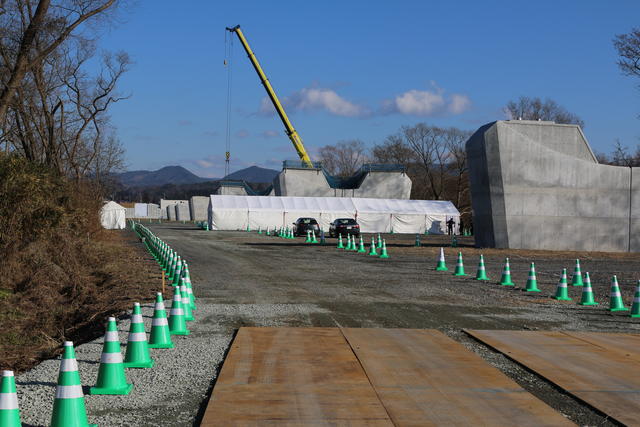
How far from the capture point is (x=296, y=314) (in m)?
12.9

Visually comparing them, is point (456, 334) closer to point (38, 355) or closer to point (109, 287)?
point (38, 355)

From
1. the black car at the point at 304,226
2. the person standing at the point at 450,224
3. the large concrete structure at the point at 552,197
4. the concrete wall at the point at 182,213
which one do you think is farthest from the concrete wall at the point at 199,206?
the large concrete structure at the point at 552,197

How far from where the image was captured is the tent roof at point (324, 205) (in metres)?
66.6

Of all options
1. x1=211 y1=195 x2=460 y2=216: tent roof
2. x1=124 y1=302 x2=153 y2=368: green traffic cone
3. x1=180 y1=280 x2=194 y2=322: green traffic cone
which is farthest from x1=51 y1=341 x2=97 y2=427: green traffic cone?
x1=211 y1=195 x2=460 y2=216: tent roof

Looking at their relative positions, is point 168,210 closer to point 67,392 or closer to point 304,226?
point 304,226

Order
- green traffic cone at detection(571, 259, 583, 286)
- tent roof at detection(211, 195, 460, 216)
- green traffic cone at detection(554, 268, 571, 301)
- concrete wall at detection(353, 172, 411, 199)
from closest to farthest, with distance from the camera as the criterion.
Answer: green traffic cone at detection(554, 268, 571, 301)
green traffic cone at detection(571, 259, 583, 286)
tent roof at detection(211, 195, 460, 216)
concrete wall at detection(353, 172, 411, 199)

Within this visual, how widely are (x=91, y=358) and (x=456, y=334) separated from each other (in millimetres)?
5508

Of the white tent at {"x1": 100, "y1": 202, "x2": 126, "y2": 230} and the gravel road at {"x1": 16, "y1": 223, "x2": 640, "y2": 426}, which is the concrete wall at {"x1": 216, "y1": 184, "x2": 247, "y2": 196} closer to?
the white tent at {"x1": 100, "y1": 202, "x2": 126, "y2": 230}

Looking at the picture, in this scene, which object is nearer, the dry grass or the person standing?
the dry grass

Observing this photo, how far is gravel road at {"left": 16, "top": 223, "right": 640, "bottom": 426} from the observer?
6.75m

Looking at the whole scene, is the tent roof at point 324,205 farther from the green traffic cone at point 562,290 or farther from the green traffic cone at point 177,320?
the green traffic cone at point 177,320

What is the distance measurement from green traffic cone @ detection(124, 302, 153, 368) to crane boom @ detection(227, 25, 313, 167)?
8004cm

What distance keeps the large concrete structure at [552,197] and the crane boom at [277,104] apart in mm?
52811

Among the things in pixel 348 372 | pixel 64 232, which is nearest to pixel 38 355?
pixel 348 372
